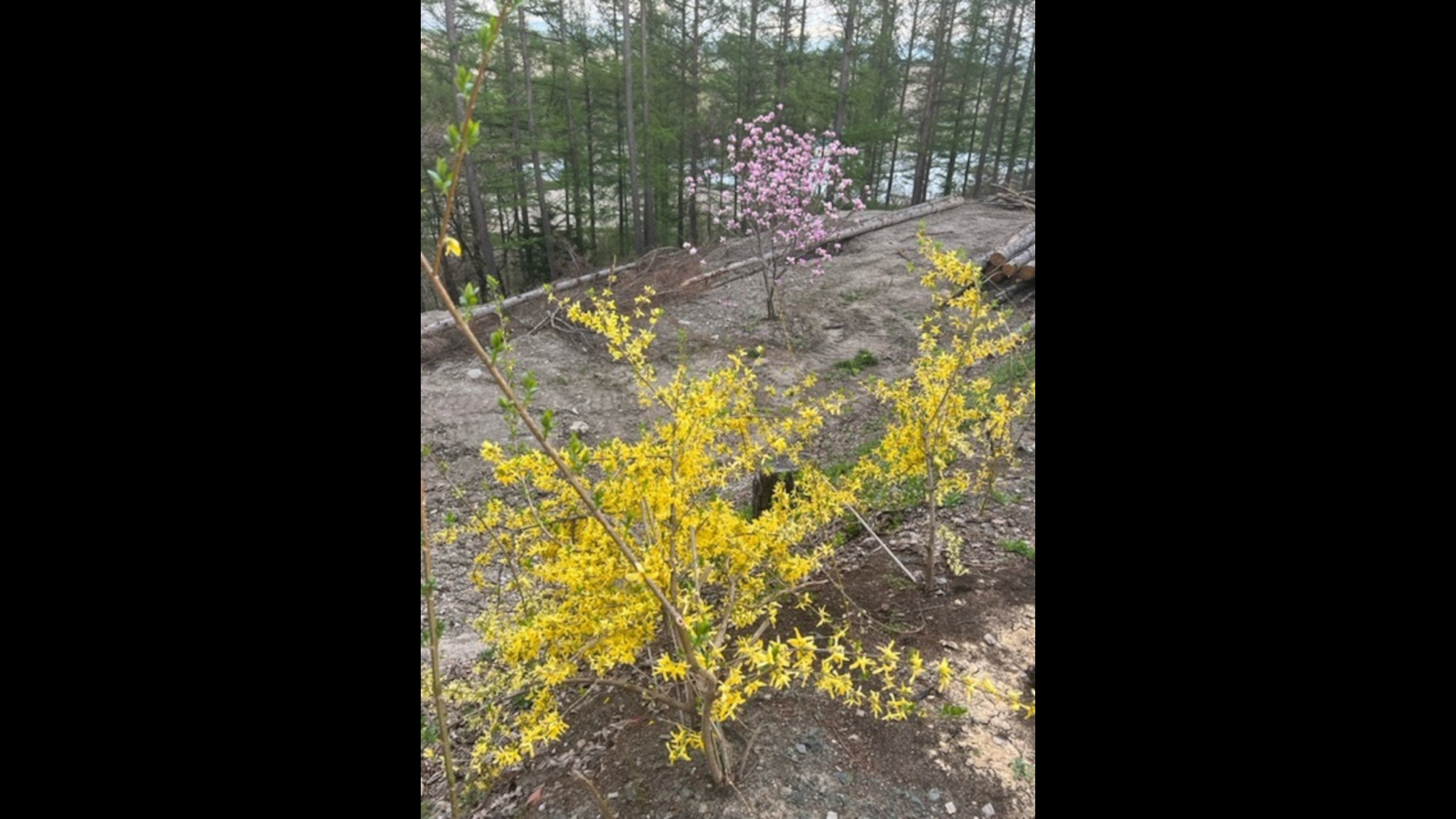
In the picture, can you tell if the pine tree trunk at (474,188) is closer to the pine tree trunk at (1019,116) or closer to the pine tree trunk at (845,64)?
the pine tree trunk at (845,64)

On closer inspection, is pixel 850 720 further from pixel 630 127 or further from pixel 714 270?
pixel 630 127

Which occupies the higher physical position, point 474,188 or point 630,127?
point 630,127

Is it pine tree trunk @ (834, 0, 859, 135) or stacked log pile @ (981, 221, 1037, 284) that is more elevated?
pine tree trunk @ (834, 0, 859, 135)

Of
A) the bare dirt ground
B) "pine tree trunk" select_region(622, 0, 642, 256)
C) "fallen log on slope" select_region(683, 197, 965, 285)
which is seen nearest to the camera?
the bare dirt ground

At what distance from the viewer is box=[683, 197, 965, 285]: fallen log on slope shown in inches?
453

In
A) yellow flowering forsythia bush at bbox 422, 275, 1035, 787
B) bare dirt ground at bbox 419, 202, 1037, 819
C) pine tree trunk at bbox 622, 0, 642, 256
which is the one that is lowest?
bare dirt ground at bbox 419, 202, 1037, 819

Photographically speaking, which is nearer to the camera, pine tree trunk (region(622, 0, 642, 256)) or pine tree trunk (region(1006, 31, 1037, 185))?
pine tree trunk (region(622, 0, 642, 256))

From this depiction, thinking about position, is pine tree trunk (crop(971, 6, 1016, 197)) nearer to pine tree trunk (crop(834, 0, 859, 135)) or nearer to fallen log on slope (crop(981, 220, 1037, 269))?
pine tree trunk (crop(834, 0, 859, 135))

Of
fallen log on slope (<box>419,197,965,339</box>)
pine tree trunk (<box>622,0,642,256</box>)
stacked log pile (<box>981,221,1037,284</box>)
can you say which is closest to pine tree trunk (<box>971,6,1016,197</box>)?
fallen log on slope (<box>419,197,965,339</box>)

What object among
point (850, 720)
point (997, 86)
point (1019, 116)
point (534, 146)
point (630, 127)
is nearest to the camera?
point (850, 720)

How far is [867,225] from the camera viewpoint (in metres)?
14.3

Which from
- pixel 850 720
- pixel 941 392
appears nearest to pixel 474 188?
pixel 941 392

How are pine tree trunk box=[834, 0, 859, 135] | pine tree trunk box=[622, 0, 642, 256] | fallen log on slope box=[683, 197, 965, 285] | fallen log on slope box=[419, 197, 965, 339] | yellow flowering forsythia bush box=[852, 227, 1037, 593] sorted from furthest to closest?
pine tree trunk box=[834, 0, 859, 135] → pine tree trunk box=[622, 0, 642, 256] → fallen log on slope box=[683, 197, 965, 285] → fallen log on slope box=[419, 197, 965, 339] → yellow flowering forsythia bush box=[852, 227, 1037, 593]

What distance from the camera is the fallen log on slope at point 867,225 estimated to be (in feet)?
37.7
